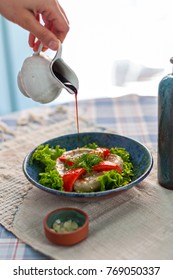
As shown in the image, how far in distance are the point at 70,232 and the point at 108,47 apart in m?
1.92

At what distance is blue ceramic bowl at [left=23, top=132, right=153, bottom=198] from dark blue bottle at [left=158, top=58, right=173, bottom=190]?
→ 0.17ft

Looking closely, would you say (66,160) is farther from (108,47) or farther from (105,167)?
(108,47)

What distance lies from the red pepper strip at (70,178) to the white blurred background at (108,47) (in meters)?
1.51

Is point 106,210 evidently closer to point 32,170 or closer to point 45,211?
point 45,211

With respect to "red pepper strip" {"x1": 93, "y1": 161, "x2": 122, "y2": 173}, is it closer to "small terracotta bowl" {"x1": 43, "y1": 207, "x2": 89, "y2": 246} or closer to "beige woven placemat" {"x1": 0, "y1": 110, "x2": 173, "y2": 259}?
"beige woven placemat" {"x1": 0, "y1": 110, "x2": 173, "y2": 259}

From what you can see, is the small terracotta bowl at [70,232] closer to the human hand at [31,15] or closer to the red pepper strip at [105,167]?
the red pepper strip at [105,167]

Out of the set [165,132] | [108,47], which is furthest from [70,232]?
[108,47]

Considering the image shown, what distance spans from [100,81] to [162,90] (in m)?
1.60

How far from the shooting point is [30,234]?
1.38 m

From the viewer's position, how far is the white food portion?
1479 mm

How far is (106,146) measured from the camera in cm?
185

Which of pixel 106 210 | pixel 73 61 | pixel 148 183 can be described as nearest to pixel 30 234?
pixel 106 210

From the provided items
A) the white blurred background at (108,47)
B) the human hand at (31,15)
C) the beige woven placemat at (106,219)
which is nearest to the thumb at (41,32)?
the human hand at (31,15)
